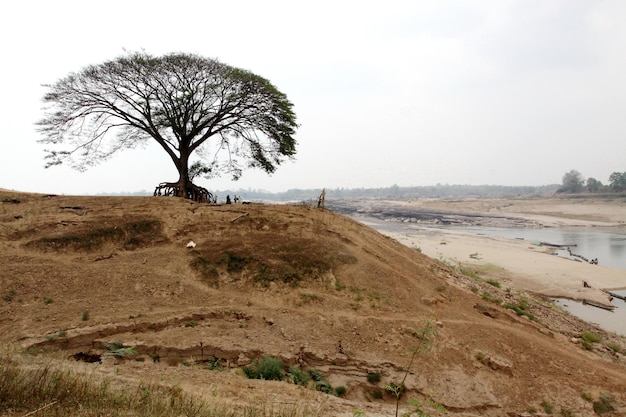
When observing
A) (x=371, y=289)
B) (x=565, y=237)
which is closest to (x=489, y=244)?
(x=565, y=237)

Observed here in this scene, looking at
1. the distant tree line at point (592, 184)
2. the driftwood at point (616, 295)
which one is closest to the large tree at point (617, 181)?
the distant tree line at point (592, 184)

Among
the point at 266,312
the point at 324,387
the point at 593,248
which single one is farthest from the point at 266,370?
the point at 593,248

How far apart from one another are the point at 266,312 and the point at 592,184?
433 feet

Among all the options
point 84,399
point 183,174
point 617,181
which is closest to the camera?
point 84,399

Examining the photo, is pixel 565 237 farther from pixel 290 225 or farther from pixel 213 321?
pixel 213 321

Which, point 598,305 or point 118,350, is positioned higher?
point 118,350

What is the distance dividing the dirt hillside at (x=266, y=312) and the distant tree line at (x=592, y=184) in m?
113

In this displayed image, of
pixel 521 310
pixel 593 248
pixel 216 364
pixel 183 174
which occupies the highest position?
pixel 183 174

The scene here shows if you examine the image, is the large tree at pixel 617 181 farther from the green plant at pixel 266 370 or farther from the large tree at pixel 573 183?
the green plant at pixel 266 370

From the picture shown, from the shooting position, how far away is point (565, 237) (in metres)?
48.1

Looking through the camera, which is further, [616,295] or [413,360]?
[616,295]

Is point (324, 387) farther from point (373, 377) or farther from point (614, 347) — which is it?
point (614, 347)

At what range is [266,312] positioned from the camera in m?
10.5

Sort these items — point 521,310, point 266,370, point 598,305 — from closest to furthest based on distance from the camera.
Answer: point 266,370, point 521,310, point 598,305
